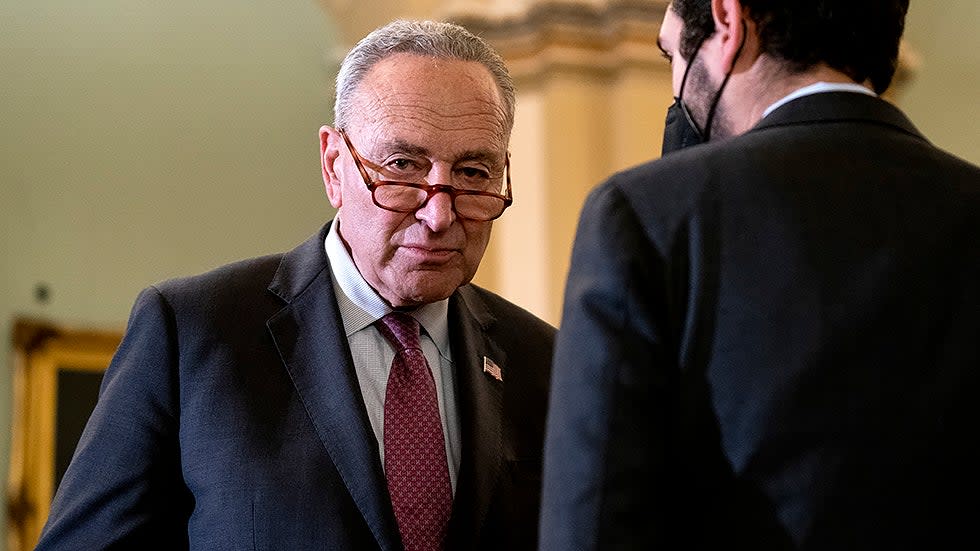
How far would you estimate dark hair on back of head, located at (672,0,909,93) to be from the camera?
2.07 metres

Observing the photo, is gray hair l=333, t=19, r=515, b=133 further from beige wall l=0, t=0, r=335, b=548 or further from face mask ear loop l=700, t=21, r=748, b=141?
beige wall l=0, t=0, r=335, b=548

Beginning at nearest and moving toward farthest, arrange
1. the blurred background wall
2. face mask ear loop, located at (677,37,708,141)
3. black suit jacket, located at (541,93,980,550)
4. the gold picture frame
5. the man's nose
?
black suit jacket, located at (541,93,980,550)
face mask ear loop, located at (677,37,708,141)
the man's nose
the gold picture frame
the blurred background wall

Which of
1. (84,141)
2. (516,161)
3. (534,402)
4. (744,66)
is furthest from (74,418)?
(744,66)

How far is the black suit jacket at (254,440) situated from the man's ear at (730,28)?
98cm

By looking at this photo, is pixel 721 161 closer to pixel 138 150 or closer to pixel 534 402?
pixel 534 402

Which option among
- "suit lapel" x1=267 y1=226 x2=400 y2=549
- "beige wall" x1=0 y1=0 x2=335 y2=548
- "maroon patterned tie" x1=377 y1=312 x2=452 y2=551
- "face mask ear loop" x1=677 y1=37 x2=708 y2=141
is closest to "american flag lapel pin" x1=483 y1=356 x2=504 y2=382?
"maroon patterned tie" x1=377 y1=312 x2=452 y2=551

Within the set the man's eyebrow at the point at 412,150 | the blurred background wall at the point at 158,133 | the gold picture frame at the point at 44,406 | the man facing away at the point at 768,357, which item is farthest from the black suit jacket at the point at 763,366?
the gold picture frame at the point at 44,406

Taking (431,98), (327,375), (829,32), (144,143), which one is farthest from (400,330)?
(144,143)

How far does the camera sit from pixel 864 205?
192 centimetres

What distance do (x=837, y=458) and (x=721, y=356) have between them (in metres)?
0.19

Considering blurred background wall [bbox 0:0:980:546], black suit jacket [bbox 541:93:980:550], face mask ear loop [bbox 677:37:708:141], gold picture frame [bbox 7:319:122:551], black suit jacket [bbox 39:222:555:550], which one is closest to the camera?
black suit jacket [bbox 541:93:980:550]

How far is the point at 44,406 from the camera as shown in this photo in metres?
8.66

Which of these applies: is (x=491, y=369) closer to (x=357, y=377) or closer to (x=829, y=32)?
(x=357, y=377)

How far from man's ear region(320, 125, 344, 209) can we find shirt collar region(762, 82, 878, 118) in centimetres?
115
